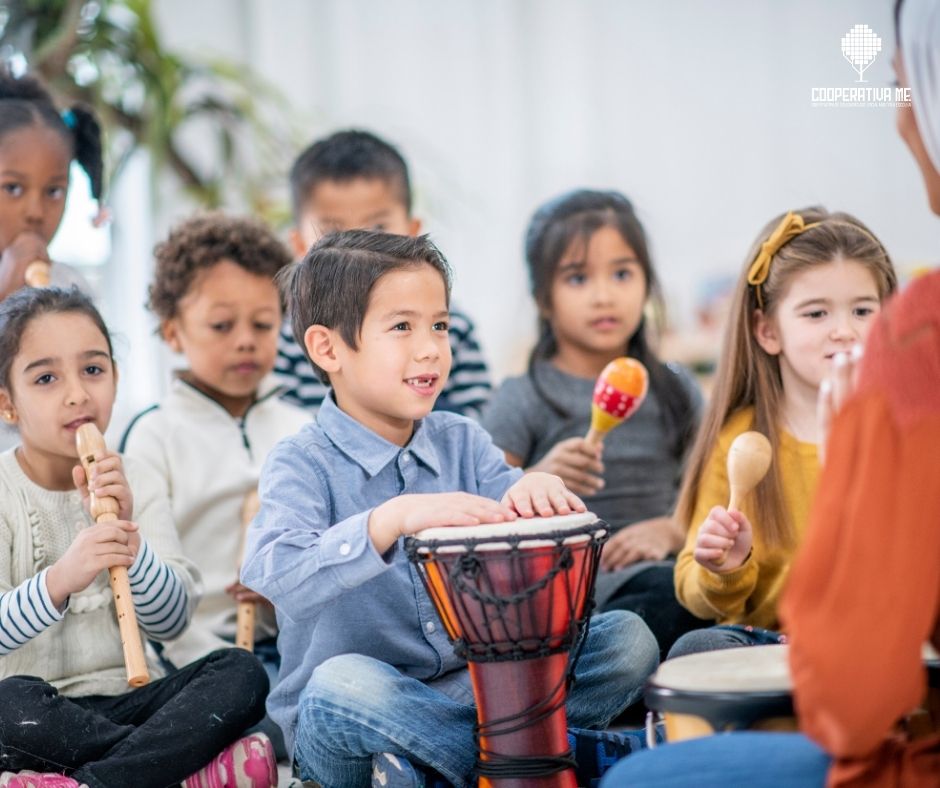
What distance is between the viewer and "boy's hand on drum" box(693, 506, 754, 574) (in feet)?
6.33

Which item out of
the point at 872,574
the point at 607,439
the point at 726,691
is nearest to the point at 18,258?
the point at 607,439

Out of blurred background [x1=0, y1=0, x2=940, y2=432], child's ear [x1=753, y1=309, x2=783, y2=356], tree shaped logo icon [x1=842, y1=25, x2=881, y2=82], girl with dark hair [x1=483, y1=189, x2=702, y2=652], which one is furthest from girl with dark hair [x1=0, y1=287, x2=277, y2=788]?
blurred background [x1=0, y1=0, x2=940, y2=432]

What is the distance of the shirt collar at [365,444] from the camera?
2018 mm

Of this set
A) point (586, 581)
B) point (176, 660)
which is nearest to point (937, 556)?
point (586, 581)

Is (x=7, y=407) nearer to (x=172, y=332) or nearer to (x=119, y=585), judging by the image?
(x=119, y=585)

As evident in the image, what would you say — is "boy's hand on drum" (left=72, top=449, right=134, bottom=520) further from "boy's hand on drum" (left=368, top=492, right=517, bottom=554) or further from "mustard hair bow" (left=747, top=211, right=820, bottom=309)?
"mustard hair bow" (left=747, top=211, right=820, bottom=309)

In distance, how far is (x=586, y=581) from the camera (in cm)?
180

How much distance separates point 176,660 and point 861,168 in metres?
3.84

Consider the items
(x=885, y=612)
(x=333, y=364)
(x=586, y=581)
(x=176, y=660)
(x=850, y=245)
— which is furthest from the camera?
(x=176, y=660)

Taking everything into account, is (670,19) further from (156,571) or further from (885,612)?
(885,612)

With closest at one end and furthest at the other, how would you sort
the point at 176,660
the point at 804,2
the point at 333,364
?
the point at 333,364, the point at 176,660, the point at 804,2

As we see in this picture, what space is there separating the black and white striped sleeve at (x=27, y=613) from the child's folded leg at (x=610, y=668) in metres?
0.81

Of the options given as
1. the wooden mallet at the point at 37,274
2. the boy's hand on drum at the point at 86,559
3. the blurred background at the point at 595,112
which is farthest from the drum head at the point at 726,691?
the blurred background at the point at 595,112

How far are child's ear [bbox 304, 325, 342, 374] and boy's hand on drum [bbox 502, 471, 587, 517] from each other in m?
0.38
